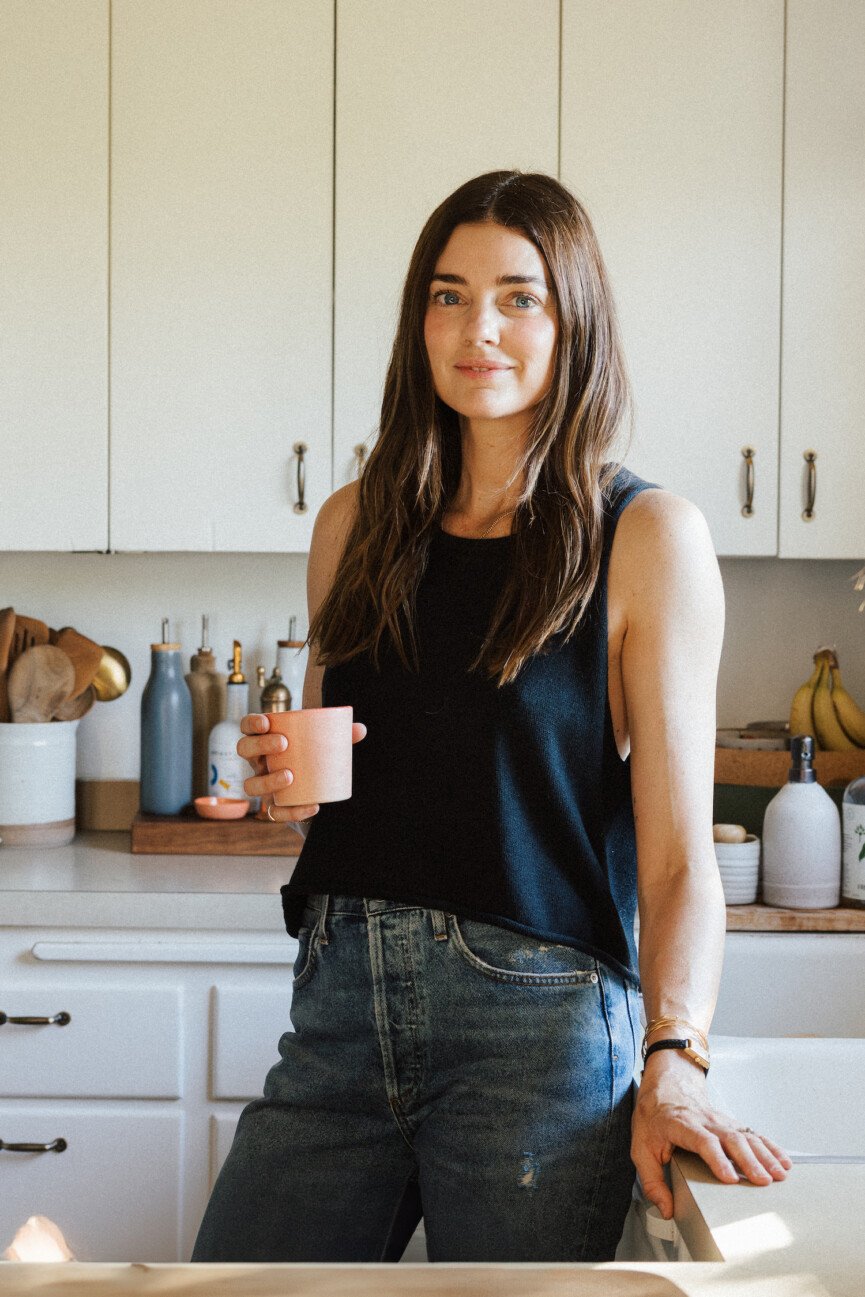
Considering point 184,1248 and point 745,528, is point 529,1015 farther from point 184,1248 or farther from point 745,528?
point 745,528

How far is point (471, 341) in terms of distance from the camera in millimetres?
1252

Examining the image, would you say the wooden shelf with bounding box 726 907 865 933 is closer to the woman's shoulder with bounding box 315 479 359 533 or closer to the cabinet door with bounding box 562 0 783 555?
the cabinet door with bounding box 562 0 783 555

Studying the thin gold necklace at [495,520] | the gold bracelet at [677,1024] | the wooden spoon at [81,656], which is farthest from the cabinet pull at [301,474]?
the gold bracelet at [677,1024]

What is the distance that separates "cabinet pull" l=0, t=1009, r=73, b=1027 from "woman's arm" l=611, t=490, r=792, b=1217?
48.4 inches

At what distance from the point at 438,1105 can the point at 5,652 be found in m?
1.56

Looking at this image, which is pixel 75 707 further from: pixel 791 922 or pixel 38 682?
pixel 791 922

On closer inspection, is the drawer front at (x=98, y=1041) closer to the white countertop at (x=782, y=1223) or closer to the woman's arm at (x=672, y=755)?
the woman's arm at (x=672, y=755)

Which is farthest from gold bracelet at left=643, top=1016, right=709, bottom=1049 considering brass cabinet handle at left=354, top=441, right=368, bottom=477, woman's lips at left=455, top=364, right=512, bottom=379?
brass cabinet handle at left=354, top=441, right=368, bottom=477

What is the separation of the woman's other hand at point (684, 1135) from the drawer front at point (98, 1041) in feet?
3.98

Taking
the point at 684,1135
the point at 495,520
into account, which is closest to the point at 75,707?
the point at 495,520

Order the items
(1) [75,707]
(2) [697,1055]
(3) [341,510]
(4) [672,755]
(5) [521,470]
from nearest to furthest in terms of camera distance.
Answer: (2) [697,1055] < (4) [672,755] < (5) [521,470] < (3) [341,510] < (1) [75,707]

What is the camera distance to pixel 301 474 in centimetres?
235

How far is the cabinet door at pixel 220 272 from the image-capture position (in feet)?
7.51

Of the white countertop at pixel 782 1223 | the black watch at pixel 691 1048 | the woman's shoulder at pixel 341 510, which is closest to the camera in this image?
the white countertop at pixel 782 1223
